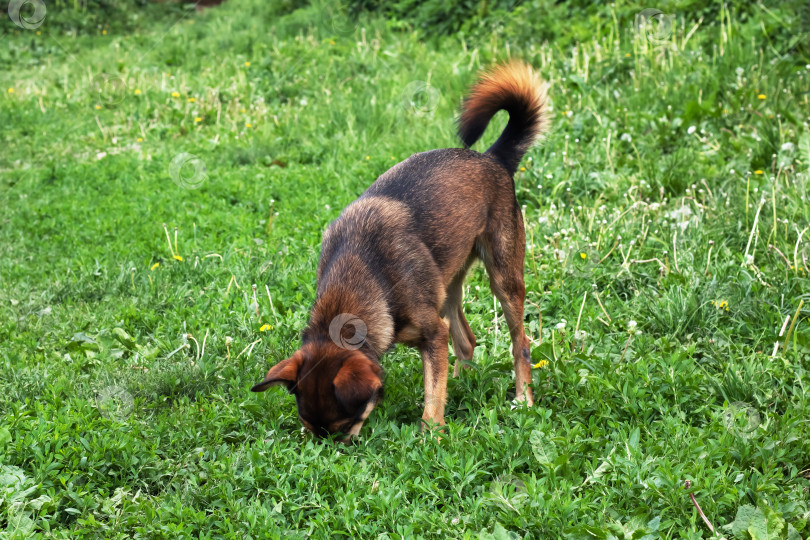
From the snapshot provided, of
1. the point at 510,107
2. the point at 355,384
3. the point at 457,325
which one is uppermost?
the point at 510,107

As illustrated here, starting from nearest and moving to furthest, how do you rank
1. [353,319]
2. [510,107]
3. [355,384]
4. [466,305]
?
1. [355,384]
2. [353,319]
3. [510,107]
4. [466,305]

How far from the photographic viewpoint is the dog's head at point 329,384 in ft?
10.9

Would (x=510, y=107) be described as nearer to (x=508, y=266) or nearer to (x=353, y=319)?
(x=508, y=266)

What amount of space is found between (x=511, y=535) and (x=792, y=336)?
220 cm

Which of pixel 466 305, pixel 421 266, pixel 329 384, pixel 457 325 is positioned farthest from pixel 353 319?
pixel 466 305

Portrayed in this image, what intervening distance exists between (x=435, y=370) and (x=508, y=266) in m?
0.81

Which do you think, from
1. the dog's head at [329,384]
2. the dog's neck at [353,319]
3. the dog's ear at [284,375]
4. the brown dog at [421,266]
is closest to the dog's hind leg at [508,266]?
the brown dog at [421,266]

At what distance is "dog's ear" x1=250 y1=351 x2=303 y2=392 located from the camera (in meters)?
3.32

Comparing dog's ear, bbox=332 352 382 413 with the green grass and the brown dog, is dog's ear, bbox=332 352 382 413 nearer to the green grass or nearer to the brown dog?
the brown dog

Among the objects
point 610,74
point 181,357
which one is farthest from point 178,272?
point 610,74

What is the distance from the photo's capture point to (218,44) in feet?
42.4

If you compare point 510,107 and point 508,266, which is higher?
point 510,107

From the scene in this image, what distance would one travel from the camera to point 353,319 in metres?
3.65

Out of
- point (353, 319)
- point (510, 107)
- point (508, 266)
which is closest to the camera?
point (353, 319)
